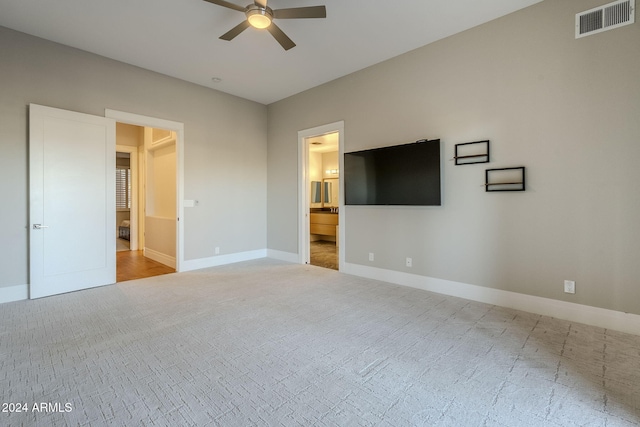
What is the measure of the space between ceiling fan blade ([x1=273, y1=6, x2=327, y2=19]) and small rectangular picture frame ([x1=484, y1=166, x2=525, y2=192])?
249 centimetres

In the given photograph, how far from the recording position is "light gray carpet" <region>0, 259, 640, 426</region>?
162cm

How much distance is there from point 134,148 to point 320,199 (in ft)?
17.7

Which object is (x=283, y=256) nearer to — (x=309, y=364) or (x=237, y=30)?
(x=309, y=364)

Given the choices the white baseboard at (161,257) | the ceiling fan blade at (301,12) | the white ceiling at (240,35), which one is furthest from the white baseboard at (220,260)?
the ceiling fan blade at (301,12)

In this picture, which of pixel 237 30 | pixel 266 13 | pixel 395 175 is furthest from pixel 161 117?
pixel 395 175

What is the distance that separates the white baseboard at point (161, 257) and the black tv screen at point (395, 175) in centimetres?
347

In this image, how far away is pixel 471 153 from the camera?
346cm

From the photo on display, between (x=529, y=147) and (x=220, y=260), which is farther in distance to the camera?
(x=220, y=260)

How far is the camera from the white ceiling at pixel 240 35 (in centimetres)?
300

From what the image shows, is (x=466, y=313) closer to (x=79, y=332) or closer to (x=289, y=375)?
(x=289, y=375)

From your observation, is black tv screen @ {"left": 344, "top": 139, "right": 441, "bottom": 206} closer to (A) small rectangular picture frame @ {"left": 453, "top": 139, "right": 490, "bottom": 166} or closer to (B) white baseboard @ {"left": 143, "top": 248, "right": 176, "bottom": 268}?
(A) small rectangular picture frame @ {"left": 453, "top": 139, "right": 490, "bottom": 166}

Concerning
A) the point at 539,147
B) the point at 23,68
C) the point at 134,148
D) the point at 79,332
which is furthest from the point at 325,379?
the point at 134,148

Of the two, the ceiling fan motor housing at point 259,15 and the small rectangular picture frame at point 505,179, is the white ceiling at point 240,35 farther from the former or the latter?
the small rectangular picture frame at point 505,179

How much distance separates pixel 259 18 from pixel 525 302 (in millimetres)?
4070
